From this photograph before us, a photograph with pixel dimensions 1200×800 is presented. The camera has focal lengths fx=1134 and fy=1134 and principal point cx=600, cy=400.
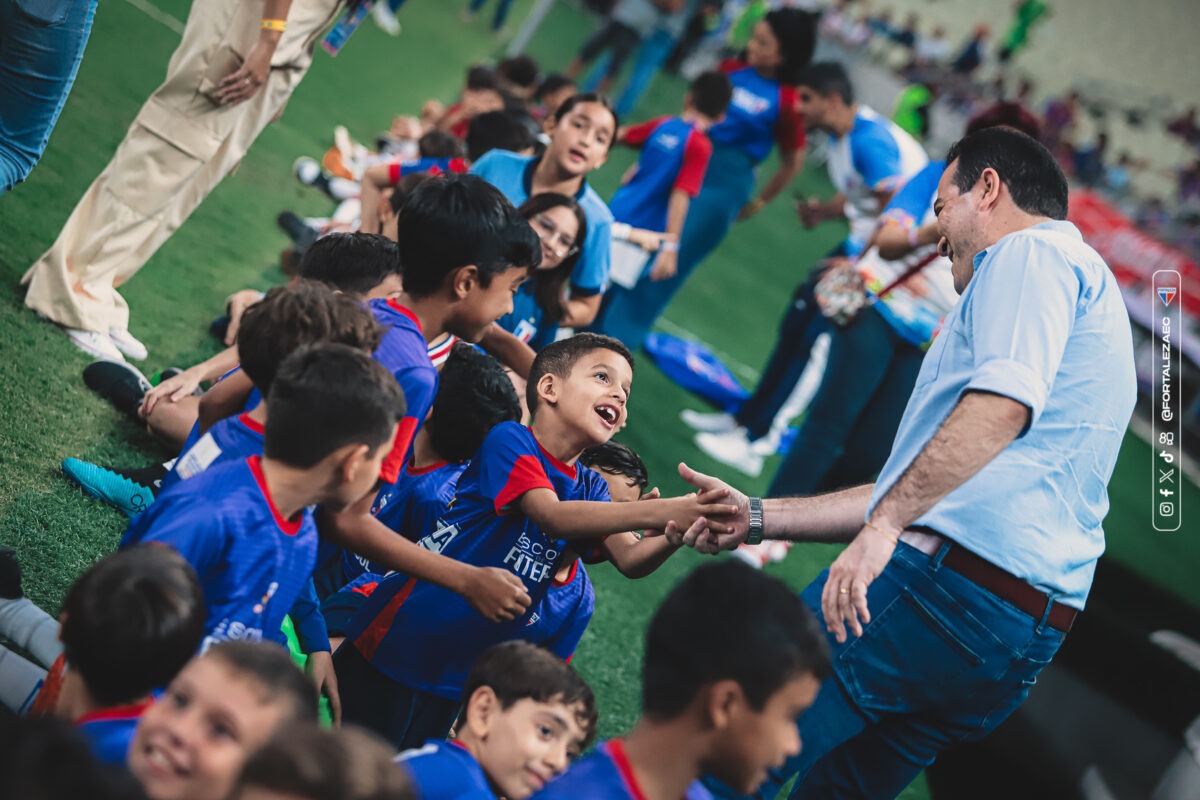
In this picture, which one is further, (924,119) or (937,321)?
(924,119)

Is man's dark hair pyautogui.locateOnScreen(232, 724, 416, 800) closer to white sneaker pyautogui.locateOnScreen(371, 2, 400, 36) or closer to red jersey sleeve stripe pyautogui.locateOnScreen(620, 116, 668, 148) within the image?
red jersey sleeve stripe pyautogui.locateOnScreen(620, 116, 668, 148)

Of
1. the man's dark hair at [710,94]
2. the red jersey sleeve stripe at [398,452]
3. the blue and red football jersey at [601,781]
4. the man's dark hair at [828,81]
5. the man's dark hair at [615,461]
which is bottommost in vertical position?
the blue and red football jersey at [601,781]

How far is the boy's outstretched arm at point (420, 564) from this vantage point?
7.40ft

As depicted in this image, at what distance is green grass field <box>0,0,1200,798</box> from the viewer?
3186mm

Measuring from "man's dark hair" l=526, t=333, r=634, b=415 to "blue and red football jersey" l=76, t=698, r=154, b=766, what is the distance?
1254 millimetres

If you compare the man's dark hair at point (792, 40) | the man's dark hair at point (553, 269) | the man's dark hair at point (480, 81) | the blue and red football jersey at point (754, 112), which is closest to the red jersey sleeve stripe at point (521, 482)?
the man's dark hair at point (553, 269)

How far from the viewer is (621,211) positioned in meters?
6.04

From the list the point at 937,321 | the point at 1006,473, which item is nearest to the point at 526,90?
the point at 937,321

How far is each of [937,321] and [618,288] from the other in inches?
68.5

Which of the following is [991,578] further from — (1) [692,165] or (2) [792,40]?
(2) [792,40]

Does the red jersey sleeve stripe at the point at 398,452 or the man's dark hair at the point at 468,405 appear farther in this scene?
the man's dark hair at the point at 468,405

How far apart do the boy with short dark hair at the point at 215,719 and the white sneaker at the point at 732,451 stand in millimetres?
4963

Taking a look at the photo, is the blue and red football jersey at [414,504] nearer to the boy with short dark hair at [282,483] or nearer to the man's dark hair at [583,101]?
the boy with short dark hair at [282,483]

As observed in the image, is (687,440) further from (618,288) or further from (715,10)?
(715,10)
